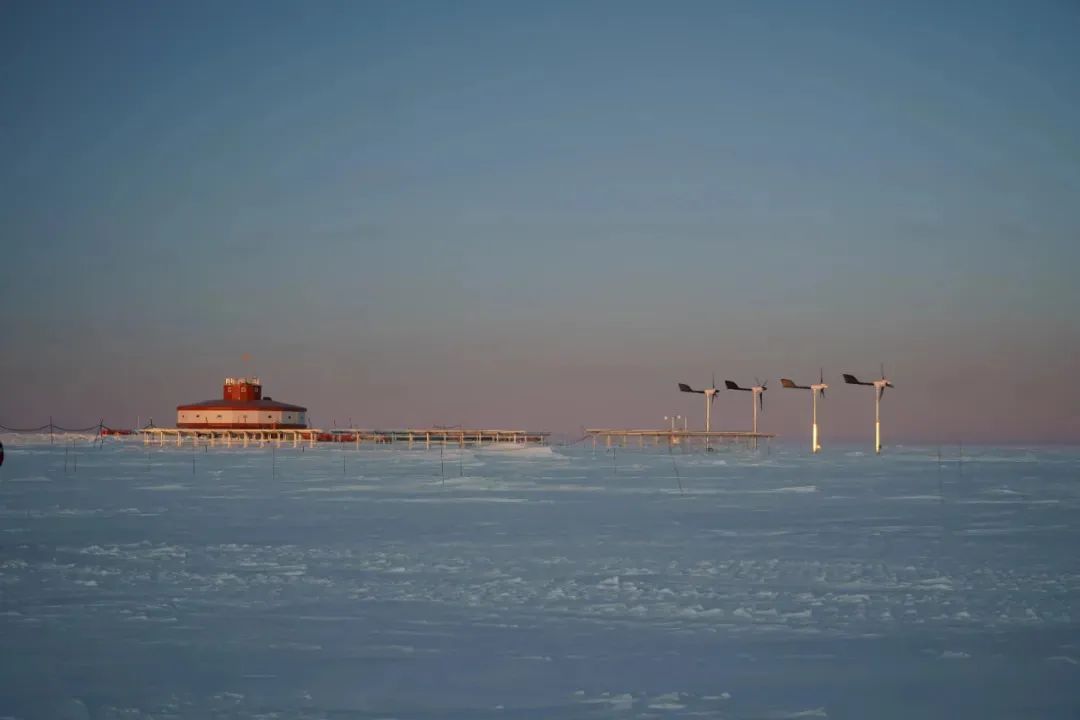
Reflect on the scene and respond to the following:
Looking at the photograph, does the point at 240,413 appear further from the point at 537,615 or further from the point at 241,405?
the point at 537,615

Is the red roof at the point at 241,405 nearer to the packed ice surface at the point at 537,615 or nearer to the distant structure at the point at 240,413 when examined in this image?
the distant structure at the point at 240,413

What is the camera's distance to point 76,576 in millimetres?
15758

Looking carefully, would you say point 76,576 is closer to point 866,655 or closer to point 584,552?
point 584,552

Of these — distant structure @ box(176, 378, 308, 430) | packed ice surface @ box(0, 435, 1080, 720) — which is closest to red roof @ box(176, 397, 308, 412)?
distant structure @ box(176, 378, 308, 430)

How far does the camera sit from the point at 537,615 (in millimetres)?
12773

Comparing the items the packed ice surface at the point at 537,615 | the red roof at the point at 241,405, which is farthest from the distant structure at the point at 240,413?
the packed ice surface at the point at 537,615

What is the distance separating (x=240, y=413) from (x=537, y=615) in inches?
4597

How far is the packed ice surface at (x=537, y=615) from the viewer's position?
9.20m

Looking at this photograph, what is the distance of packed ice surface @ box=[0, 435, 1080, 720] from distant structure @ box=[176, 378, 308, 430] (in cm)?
9850

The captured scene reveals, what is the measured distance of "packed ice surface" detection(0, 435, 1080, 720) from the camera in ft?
30.2

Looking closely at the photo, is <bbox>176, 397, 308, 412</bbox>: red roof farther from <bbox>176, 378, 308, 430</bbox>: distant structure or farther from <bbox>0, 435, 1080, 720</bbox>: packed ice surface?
<bbox>0, 435, 1080, 720</bbox>: packed ice surface

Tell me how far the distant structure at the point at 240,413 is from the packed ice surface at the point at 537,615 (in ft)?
323

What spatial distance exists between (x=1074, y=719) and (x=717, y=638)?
384 cm

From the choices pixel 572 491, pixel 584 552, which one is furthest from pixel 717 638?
pixel 572 491
